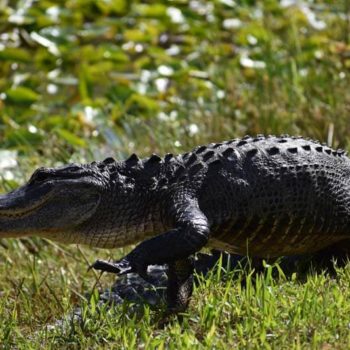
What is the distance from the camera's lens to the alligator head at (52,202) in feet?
13.8

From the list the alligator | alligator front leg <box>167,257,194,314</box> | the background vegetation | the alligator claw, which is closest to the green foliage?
the background vegetation

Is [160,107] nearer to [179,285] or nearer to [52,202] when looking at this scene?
[52,202]

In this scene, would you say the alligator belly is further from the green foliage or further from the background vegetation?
the green foliage

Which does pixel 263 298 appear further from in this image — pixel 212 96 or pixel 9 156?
pixel 212 96

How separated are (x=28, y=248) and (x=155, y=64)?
137 inches

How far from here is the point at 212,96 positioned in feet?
25.6

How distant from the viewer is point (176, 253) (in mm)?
3879

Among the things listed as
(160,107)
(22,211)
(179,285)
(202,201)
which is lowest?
(160,107)

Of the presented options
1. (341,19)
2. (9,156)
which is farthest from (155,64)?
(9,156)

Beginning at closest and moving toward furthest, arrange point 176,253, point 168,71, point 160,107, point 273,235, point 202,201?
point 176,253 → point 202,201 → point 273,235 → point 160,107 → point 168,71

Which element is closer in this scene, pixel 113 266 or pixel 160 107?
pixel 113 266

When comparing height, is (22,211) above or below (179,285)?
above

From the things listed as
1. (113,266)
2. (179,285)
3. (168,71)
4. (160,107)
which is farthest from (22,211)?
(168,71)

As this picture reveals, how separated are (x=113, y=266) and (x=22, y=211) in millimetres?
654
